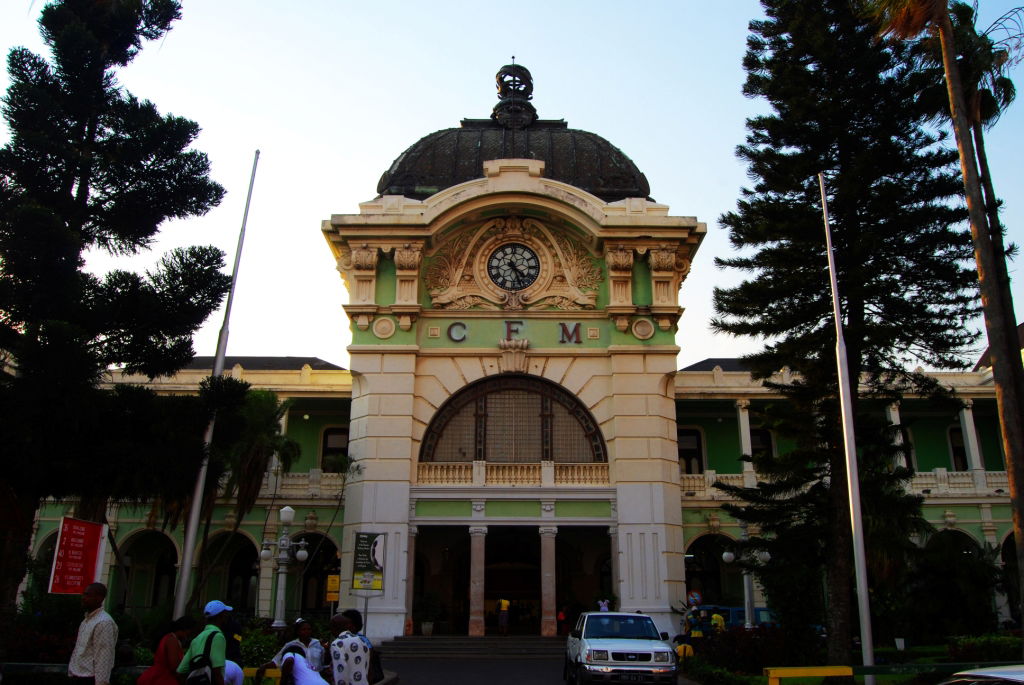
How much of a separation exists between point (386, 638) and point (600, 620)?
999 centimetres

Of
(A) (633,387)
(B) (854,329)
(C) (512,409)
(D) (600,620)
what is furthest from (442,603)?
(B) (854,329)

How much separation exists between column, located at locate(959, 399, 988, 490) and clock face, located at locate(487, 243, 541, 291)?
52.3 feet

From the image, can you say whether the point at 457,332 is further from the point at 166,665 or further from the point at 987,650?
the point at 166,665

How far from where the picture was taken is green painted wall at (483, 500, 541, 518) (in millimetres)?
25750

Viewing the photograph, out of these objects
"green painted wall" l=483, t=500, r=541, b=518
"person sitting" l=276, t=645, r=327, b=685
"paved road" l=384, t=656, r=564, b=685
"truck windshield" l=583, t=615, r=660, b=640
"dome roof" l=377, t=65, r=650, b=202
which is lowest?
"paved road" l=384, t=656, r=564, b=685

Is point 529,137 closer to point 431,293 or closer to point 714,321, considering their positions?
point 431,293

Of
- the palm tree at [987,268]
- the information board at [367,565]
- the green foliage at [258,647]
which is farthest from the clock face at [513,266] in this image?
the green foliage at [258,647]

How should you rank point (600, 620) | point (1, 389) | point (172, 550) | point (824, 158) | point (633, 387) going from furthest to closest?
point (172, 550), point (633, 387), point (824, 158), point (600, 620), point (1, 389)

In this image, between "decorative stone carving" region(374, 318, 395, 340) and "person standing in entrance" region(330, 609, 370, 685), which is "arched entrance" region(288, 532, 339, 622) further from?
"person standing in entrance" region(330, 609, 370, 685)

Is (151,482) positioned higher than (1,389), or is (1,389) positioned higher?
(1,389)

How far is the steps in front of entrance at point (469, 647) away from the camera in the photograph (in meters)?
23.0

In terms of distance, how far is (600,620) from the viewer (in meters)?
15.9

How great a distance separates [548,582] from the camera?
2516cm

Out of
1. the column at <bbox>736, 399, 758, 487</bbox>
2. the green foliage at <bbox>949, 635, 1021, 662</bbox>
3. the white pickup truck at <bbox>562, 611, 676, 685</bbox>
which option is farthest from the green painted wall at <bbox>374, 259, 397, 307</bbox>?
the green foliage at <bbox>949, 635, 1021, 662</bbox>
